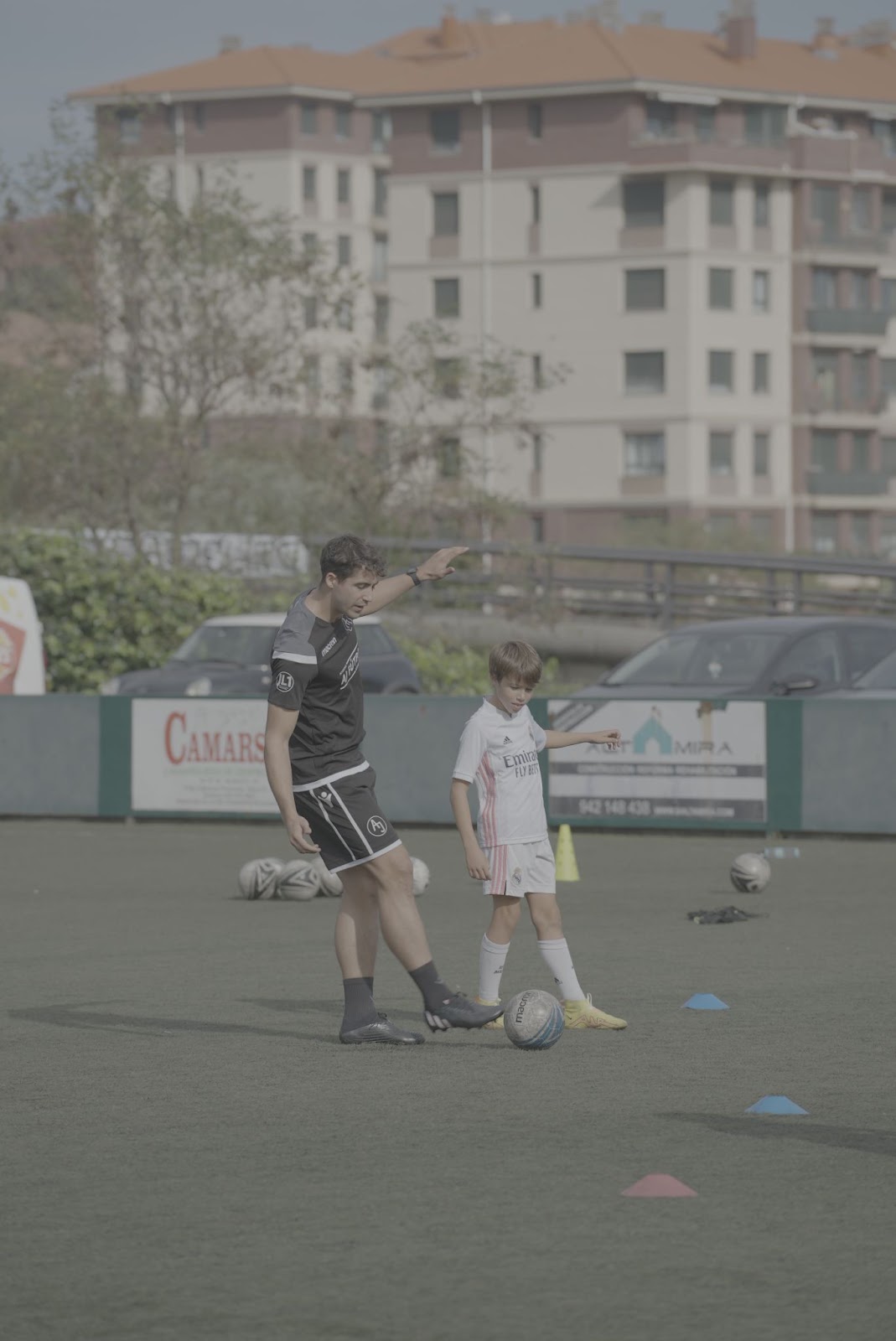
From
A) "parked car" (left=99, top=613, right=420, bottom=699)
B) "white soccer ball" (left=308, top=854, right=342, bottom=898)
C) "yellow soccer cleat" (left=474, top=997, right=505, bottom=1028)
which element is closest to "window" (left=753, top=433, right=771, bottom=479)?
"parked car" (left=99, top=613, right=420, bottom=699)

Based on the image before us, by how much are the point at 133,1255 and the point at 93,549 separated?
91.2 ft

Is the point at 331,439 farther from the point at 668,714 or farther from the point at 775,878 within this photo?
the point at 775,878

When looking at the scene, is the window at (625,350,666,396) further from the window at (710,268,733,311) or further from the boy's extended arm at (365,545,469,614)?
the boy's extended arm at (365,545,469,614)

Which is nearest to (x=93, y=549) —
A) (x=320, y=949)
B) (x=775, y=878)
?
(x=775, y=878)

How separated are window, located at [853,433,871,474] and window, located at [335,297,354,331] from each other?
49.2m

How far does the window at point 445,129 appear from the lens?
80188 millimetres

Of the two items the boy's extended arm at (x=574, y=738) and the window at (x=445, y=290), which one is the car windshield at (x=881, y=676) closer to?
the boy's extended arm at (x=574, y=738)

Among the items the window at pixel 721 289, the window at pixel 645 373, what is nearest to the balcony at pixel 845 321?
the window at pixel 721 289

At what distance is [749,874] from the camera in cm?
1535

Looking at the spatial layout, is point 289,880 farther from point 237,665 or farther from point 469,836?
point 237,665

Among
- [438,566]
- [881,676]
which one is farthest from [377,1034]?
[881,676]

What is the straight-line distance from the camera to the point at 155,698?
22.2 meters

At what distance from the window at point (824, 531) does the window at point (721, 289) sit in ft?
27.0

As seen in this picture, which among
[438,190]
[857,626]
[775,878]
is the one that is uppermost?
[438,190]
